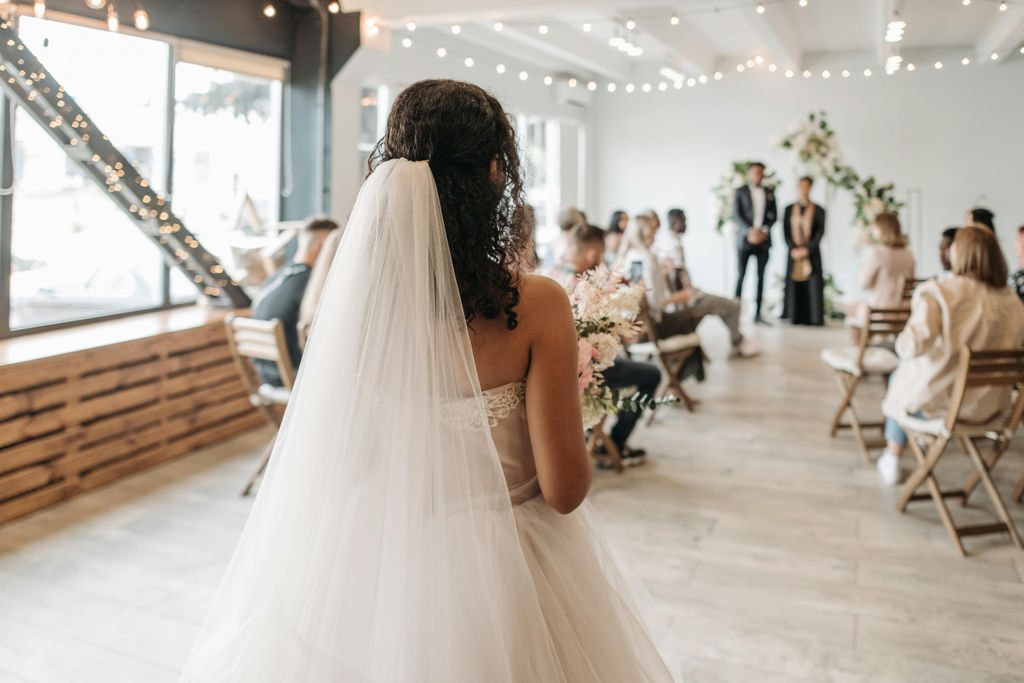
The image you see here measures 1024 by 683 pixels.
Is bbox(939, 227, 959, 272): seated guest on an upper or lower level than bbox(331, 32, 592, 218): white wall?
lower

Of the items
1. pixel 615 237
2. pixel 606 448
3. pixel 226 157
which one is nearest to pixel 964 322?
pixel 606 448

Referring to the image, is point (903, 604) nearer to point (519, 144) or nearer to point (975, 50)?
point (519, 144)

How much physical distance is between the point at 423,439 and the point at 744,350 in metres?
6.85

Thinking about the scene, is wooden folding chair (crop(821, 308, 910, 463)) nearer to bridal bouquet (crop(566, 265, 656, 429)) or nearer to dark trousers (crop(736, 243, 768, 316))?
bridal bouquet (crop(566, 265, 656, 429))

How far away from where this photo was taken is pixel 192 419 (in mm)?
5016

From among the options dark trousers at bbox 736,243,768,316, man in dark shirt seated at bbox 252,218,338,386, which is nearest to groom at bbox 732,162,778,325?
dark trousers at bbox 736,243,768,316

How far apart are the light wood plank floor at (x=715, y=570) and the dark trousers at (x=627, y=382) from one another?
0.25 metres

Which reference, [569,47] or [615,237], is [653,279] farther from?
[569,47]

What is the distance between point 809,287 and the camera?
10016mm

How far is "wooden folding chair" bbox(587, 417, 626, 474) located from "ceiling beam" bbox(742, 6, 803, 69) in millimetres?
4501

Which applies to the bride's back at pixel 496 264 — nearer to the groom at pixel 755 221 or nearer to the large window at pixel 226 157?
the large window at pixel 226 157

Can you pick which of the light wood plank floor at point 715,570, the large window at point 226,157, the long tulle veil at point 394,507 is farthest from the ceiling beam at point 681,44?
the long tulle veil at point 394,507

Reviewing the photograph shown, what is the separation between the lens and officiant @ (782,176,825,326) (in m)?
9.85

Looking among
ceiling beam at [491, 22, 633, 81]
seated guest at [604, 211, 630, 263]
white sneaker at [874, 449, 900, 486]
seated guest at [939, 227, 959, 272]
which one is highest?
ceiling beam at [491, 22, 633, 81]
